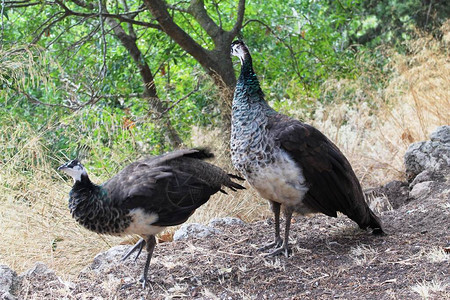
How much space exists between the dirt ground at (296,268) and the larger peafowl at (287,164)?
23cm

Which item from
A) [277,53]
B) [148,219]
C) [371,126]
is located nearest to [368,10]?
[371,126]

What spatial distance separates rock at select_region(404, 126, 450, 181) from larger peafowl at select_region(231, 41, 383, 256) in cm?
173

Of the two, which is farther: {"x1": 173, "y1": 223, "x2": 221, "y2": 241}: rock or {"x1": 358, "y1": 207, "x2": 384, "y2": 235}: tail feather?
{"x1": 173, "y1": 223, "x2": 221, "y2": 241}: rock

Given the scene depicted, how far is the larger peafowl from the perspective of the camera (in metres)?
3.95

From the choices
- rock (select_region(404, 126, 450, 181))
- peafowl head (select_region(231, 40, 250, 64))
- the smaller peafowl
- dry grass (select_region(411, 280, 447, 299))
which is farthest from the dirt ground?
peafowl head (select_region(231, 40, 250, 64))

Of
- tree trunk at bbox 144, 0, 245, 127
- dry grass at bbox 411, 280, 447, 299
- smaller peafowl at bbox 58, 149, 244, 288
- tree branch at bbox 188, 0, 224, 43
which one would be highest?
tree branch at bbox 188, 0, 224, 43

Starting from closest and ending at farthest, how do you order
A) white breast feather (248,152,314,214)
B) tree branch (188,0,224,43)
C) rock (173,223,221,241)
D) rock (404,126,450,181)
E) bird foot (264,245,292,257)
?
white breast feather (248,152,314,214) < bird foot (264,245,292,257) < rock (173,223,221,241) < rock (404,126,450,181) < tree branch (188,0,224,43)

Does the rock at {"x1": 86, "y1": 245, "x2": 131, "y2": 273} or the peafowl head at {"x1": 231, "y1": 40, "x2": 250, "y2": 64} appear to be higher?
the peafowl head at {"x1": 231, "y1": 40, "x2": 250, "y2": 64}

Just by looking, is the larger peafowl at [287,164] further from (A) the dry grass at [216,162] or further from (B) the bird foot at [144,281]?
(A) the dry grass at [216,162]

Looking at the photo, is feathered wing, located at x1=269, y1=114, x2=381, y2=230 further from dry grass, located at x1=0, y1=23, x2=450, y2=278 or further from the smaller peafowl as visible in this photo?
dry grass, located at x1=0, y1=23, x2=450, y2=278

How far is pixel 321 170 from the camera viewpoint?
4.05 m

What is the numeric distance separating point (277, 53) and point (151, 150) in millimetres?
2168

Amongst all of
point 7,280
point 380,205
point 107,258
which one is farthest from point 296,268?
point 380,205

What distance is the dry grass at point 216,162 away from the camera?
5.03 meters
